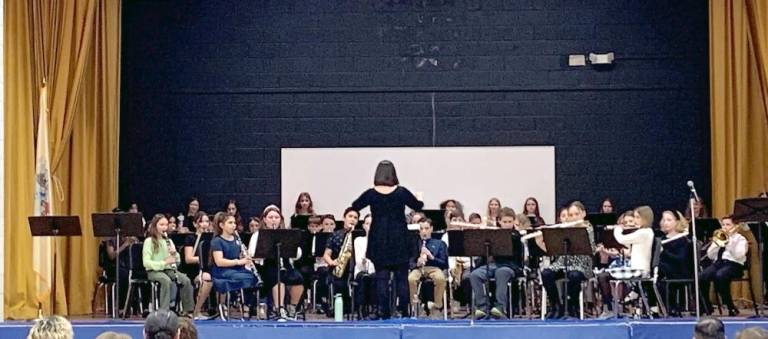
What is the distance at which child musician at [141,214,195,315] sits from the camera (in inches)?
457

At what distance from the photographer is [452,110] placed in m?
15.1

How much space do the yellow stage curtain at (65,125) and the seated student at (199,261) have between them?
4.76ft

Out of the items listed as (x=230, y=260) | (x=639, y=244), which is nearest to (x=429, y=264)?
(x=230, y=260)

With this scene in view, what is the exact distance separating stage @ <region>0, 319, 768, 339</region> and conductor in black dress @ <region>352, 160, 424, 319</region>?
152 centimetres

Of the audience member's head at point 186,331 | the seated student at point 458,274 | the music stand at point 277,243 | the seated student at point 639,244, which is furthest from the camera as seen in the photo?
the seated student at point 458,274

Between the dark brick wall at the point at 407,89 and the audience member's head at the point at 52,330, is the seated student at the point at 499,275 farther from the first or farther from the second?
the audience member's head at the point at 52,330

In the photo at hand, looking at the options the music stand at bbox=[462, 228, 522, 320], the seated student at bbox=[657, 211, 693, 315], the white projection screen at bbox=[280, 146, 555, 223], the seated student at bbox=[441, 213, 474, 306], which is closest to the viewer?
the music stand at bbox=[462, 228, 522, 320]

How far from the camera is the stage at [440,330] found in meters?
8.29

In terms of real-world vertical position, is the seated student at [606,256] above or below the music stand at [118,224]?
below

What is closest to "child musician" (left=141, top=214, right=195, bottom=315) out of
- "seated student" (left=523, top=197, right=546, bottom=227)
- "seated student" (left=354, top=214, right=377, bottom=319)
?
"seated student" (left=354, top=214, right=377, bottom=319)

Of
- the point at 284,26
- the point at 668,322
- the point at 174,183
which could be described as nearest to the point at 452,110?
the point at 284,26

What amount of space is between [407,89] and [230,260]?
15.1 feet

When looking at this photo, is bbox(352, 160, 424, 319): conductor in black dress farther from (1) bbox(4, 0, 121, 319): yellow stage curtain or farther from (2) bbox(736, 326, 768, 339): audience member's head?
(2) bbox(736, 326, 768, 339): audience member's head

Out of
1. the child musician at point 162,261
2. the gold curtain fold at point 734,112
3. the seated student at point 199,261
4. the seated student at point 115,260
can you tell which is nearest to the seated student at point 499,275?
the seated student at point 199,261
